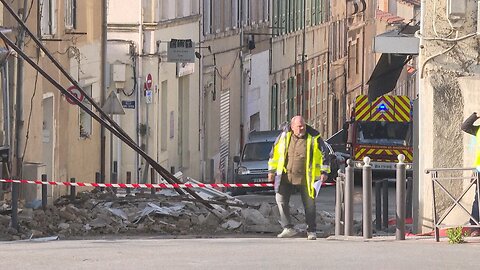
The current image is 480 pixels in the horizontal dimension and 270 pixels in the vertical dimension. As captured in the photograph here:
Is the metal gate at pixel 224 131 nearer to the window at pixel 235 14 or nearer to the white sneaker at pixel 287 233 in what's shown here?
the window at pixel 235 14

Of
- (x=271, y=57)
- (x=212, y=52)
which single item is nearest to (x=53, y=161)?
(x=212, y=52)

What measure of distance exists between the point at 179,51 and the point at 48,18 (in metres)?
8.95

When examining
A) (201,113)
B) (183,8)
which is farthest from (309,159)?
(201,113)

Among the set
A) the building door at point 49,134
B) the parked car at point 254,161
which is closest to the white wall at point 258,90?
the parked car at point 254,161

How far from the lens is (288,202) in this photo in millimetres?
18000

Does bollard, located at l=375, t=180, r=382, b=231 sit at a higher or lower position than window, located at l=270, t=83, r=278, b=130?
lower

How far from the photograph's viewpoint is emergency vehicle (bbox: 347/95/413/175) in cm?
3934

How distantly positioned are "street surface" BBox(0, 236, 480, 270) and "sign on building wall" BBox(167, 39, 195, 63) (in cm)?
2065

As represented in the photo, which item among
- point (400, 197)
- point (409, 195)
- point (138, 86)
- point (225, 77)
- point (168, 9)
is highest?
point (168, 9)

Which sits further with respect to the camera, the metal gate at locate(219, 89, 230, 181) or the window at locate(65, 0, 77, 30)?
the metal gate at locate(219, 89, 230, 181)

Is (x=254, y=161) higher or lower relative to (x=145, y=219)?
higher

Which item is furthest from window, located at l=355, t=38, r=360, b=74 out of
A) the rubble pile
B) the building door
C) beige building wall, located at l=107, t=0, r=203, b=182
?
the rubble pile

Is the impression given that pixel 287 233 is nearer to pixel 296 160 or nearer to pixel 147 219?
pixel 296 160

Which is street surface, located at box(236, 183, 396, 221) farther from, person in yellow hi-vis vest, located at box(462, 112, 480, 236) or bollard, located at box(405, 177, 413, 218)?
person in yellow hi-vis vest, located at box(462, 112, 480, 236)
